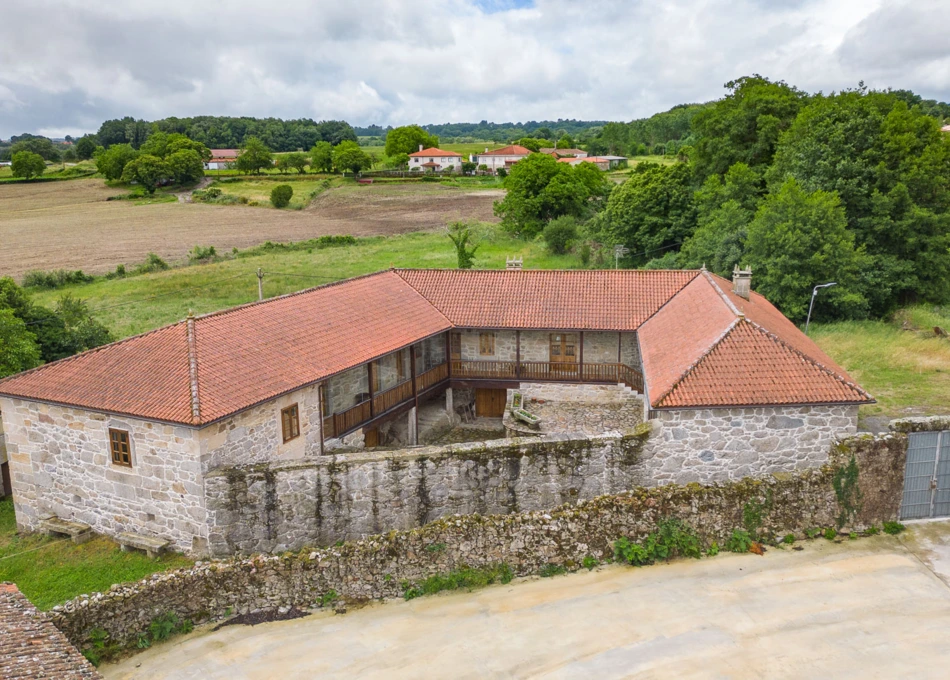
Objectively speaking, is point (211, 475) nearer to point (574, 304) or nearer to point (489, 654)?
point (489, 654)

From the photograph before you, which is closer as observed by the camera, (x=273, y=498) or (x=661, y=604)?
(x=661, y=604)

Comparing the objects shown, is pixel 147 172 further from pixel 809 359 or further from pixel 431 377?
pixel 809 359

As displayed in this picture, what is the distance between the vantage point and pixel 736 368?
15.1 metres

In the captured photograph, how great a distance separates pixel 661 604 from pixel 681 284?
13.6 meters

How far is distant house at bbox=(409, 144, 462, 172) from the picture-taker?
10566cm

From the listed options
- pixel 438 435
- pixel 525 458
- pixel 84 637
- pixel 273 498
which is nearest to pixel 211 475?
pixel 273 498

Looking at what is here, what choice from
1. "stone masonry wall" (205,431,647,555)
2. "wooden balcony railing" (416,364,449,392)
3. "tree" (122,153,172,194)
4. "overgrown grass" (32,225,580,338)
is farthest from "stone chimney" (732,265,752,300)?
"tree" (122,153,172,194)

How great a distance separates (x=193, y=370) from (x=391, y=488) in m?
4.68

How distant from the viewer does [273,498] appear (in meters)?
13.8

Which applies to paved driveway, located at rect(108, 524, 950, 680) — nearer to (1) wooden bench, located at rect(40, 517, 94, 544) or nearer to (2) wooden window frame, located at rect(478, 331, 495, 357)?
(1) wooden bench, located at rect(40, 517, 94, 544)

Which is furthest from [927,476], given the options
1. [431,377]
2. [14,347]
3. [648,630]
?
[14,347]

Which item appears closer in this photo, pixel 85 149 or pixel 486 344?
pixel 486 344

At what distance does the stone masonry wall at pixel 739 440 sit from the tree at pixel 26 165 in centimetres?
8843

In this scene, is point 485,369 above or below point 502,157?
below
